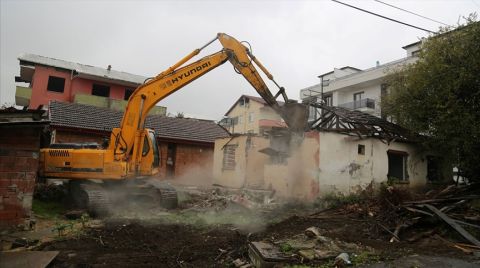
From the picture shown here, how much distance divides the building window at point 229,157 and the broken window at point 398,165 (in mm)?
7326

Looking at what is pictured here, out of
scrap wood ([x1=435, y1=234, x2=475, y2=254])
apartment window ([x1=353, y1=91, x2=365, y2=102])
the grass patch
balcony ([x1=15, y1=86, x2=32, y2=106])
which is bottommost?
the grass patch

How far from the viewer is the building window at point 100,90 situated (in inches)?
1254

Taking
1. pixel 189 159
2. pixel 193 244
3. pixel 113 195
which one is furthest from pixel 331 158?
pixel 189 159

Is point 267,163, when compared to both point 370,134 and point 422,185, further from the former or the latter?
point 422,185

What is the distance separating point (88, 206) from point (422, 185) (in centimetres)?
1465

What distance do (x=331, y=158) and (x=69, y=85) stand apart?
2669 cm

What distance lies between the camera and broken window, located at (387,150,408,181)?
15543 millimetres

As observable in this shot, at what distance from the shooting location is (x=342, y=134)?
13.9m

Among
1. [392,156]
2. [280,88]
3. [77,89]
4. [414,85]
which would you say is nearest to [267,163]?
[280,88]

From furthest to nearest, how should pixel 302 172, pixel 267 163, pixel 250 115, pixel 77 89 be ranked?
Answer: pixel 250 115 → pixel 77 89 → pixel 267 163 → pixel 302 172

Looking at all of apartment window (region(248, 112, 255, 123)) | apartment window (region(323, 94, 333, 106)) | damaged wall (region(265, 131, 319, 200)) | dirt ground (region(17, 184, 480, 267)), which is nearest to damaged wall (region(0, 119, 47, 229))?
dirt ground (region(17, 184, 480, 267))

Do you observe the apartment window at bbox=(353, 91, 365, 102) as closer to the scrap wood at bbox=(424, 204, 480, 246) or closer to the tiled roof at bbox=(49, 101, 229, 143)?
the tiled roof at bbox=(49, 101, 229, 143)

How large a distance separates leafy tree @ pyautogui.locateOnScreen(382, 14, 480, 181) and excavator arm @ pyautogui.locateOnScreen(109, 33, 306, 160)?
6.43 meters

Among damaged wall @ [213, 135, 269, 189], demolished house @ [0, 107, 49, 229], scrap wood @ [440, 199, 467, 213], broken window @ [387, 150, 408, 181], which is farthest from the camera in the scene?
damaged wall @ [213, 135, 269, 189]
